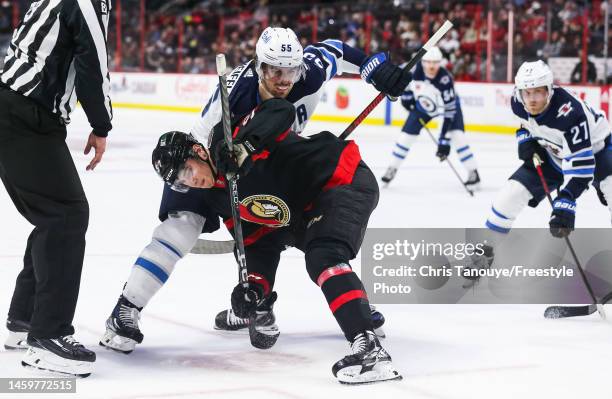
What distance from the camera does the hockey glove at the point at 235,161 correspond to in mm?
3105

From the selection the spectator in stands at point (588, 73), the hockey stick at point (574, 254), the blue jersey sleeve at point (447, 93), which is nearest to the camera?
the hockey stick at point (574, 254)

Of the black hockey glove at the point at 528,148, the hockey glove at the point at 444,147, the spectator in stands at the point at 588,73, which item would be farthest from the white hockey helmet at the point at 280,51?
the spectator in stands at the point at 588,73

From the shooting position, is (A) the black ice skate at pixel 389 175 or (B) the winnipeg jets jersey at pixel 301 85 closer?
(B) the winnipeg jets jersey at pixel 301 85

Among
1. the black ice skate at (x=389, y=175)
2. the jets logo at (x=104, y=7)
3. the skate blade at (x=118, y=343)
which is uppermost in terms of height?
the jets logo at (x=104, y=7)

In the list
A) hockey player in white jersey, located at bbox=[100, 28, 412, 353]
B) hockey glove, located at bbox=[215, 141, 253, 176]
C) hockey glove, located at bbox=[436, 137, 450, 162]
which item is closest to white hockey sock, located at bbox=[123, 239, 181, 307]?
hockey player in white jersey, located at bbox=[100, 28, 412, 353]

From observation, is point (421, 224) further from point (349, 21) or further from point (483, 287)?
point (349, 21)

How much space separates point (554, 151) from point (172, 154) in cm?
195

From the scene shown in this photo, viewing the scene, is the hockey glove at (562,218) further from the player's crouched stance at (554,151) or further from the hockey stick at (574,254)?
the hockey stick at (574,254)

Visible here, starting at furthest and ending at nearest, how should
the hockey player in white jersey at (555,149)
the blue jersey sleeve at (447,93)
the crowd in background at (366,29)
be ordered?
the crowd in background at (366,29) < the blue jersey sleeve at (447,93) < the hockey player in white jersey at (555,149)

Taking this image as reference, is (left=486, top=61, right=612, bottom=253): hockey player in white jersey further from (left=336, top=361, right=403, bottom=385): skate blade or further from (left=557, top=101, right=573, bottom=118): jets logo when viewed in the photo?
(left=336, top=361, right=403, bottom=385): skate blade

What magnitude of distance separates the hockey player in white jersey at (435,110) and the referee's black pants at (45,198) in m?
5.58

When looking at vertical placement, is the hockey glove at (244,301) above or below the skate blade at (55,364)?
above

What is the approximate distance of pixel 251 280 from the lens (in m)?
3.52

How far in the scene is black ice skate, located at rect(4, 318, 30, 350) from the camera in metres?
3.34
